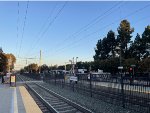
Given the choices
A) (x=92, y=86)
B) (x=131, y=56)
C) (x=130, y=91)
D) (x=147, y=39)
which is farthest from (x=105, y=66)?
(x=130, y=91)

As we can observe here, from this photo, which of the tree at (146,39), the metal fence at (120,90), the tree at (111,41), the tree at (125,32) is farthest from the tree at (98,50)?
the metal fence at (120,90)

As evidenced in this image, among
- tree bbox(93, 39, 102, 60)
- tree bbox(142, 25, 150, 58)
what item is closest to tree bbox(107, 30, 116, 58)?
tree bbox(93, 39, 102, 60)

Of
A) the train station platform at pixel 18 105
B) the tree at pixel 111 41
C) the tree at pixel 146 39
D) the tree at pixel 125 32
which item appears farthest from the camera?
the tree at pixel 111 41

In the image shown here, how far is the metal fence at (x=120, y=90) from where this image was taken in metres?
14.1

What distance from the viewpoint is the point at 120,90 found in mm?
17031

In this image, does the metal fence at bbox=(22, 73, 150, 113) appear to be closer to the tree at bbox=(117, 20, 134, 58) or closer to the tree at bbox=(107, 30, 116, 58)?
the tree at bbox=(117, 20, 134, 58)

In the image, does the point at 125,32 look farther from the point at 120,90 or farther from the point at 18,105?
the point at 120,90

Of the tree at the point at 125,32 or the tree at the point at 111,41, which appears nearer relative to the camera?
the tree at the point at 125,32

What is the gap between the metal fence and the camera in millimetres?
14109

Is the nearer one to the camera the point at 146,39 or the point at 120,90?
the point at 120,90

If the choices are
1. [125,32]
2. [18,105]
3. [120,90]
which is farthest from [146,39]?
[120,90]

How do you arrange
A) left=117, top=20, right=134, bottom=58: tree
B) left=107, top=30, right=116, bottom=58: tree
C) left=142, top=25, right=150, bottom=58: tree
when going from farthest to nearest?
left=107, top=30, right=116, bottom=58: tree < left=117, top=20, right=134, bottom=58: tree < left=142, top=25, right=150, bottom=58: tree

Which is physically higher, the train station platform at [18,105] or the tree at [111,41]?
the tree at [111,41]

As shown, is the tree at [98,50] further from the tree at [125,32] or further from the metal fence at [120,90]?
the metal fence at [120,90]
